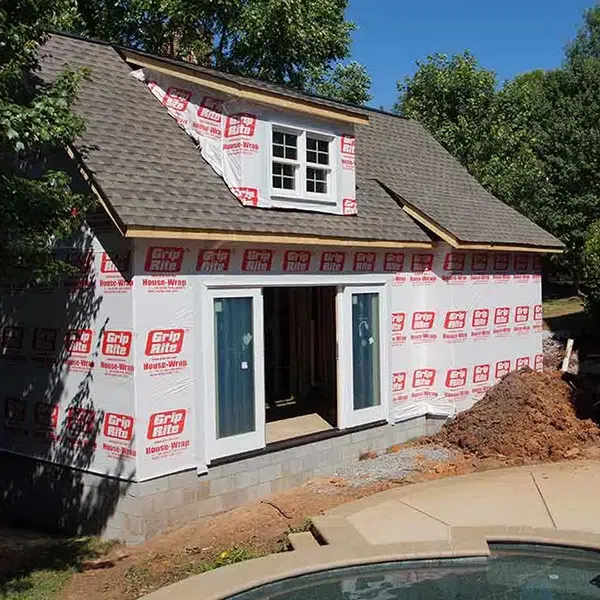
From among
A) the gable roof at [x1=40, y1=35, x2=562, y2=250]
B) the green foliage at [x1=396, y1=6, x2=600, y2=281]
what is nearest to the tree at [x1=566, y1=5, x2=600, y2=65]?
the green foliage at [x1=396, y1=6, x2=600, y2=281]

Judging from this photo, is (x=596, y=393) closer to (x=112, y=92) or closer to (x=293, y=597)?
(x=293, y=597)

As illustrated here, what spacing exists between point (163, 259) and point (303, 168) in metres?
3.31

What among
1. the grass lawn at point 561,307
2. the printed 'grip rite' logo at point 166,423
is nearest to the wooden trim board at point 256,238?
the printed 'grip rite' logo at point 166,423

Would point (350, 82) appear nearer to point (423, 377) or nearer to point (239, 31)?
point (239, 31)

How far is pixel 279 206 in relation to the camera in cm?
1104

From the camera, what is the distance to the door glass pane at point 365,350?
12.1 metres

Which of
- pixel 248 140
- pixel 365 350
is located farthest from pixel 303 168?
pixel 365 350

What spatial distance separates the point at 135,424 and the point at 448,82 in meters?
21.3

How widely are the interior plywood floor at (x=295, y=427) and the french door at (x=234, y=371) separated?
3.20 ft

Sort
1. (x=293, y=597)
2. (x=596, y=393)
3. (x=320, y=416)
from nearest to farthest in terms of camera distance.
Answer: (x=293, y=597)
(x=320, y=416)
(x=596, y=393)

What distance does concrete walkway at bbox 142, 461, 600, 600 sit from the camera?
7094mm

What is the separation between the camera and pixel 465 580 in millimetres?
6973

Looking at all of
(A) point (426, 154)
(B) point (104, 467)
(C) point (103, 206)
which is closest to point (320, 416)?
(B) point (104, 467)

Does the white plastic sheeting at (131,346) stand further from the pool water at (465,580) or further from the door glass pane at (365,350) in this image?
the pool water at (465,580)
